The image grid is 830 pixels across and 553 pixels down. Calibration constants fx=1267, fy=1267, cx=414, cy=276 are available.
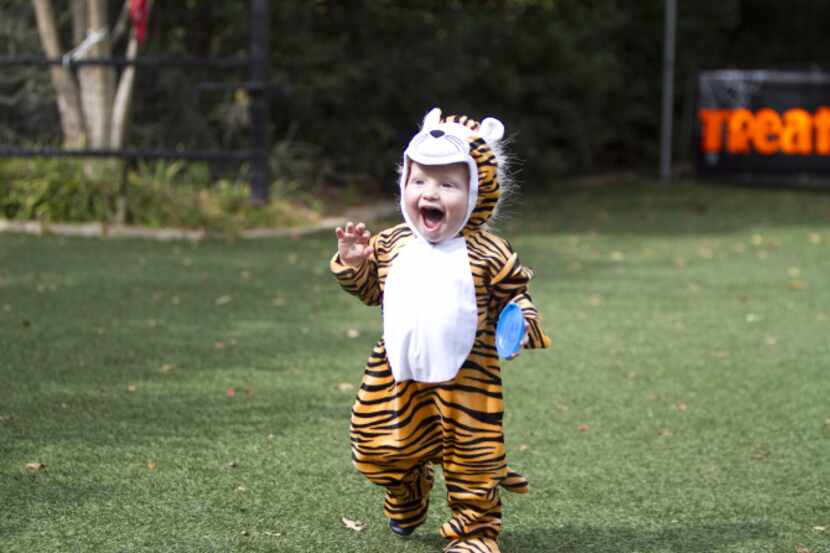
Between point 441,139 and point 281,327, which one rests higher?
point 441,139

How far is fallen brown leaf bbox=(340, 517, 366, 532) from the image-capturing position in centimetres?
383

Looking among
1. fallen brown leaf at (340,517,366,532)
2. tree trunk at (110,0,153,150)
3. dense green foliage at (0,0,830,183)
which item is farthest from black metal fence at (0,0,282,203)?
fallen brown leaf at (340,517,366,532)

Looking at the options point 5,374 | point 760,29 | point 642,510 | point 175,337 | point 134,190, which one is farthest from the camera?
point 760,29

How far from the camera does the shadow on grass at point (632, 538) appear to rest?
371cm

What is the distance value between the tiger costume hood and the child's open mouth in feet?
0.16

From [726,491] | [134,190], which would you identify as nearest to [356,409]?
[726,491]

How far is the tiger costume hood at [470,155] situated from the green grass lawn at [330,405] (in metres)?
0.57

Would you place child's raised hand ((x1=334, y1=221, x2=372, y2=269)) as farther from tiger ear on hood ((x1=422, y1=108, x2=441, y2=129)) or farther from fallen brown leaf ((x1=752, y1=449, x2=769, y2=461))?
fallen brown leaf ((x1=752, y1=449, x2=769, y2=461))

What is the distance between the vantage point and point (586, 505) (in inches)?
163

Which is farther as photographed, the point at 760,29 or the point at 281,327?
the point at 760,29

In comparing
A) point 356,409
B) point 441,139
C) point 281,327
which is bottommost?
point 281,327

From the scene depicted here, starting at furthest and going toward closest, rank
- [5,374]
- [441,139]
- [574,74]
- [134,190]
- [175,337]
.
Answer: [574,74], [134,190], [175,337], [5,374], [441,139]

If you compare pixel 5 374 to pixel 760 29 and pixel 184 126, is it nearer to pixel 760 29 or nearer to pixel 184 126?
pixel 184 126

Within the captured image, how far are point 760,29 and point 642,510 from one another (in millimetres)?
18499
